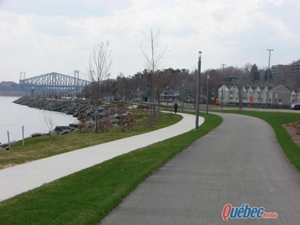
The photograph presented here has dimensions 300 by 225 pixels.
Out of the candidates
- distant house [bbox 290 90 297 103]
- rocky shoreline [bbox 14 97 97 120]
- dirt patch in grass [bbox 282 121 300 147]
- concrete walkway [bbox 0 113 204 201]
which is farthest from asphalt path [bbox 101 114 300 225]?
distant house [bbox 290 90 297 103]

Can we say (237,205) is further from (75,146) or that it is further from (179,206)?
(75,146)

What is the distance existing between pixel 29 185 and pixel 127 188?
217 cm

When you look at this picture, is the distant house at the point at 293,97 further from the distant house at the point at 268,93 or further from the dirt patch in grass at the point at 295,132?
the dirt patch in grass at the point at 295,132

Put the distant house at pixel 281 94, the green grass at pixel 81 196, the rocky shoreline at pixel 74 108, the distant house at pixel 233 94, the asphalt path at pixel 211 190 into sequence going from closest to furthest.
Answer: the green grass at pixel 81 196
the asphalt path at pixel 211 190
the rocky shoreline at pixel 74 108
the distant house at pixel 281 94
the distant house at pixel 233 94

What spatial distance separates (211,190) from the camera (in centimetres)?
771

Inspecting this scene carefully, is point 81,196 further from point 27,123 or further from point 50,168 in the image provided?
point 27,123

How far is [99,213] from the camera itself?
593 cm

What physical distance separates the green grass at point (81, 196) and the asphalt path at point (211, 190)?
0.24 m

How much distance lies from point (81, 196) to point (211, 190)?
2.69m

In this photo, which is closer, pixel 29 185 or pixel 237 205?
pixel 237 205

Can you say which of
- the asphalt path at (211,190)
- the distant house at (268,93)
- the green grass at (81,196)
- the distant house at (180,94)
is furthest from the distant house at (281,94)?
the green grass at (81,196)

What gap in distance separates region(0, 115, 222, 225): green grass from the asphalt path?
237mm

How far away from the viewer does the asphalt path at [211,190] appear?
19.5ft


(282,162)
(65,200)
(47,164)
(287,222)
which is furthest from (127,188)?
(282,162)
